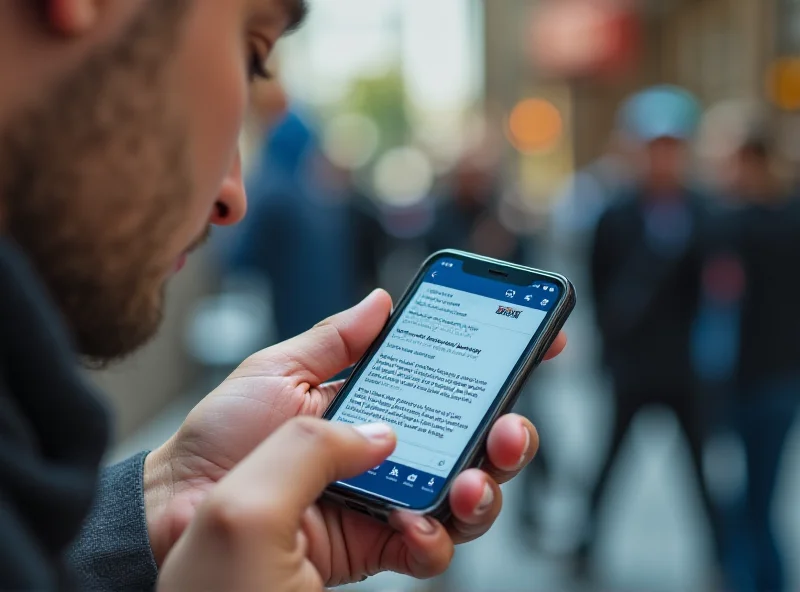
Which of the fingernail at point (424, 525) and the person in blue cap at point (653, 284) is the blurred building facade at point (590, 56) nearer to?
the person in blue cap at point (653, 284)

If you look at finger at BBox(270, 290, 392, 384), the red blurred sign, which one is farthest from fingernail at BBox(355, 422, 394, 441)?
the red blurred sign

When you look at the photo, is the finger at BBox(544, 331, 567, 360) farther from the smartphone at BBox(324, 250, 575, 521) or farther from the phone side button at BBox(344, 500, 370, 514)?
the phone side button at BBox(344, 500, 370, 514)

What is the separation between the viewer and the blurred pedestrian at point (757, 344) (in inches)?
159

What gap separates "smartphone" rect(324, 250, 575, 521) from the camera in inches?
55.7

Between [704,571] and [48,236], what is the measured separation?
4.07 metres

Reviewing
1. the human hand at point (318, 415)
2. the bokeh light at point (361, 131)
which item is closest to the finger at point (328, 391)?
the human hand at point (318, 415)

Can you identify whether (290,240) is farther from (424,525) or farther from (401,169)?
(401,169)

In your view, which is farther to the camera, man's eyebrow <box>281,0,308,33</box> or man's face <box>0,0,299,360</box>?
man's eyebrow <box>281,0,308,33</box>

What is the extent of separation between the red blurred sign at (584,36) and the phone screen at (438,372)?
50.6 ft

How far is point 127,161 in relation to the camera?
3.17ft

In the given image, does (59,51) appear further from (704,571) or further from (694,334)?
(704,571)

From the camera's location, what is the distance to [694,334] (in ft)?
13.9

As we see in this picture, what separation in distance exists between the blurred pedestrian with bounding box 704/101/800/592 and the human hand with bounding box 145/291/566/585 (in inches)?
110

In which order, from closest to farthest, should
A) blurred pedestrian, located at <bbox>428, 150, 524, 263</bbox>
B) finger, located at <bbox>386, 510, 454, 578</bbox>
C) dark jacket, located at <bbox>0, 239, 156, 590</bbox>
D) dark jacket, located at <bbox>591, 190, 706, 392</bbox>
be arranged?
dark jacket, located at <bbox>0, 239, 156, 590</bbox> → finger, located at <bbox>386, 510, 454, 578</bbox> → dark jacket, located at <bbox>591, 190, 706, 392</bbox> → blurred pedestrian, located at <bbox>428, 150, 524, 263</bbox>
